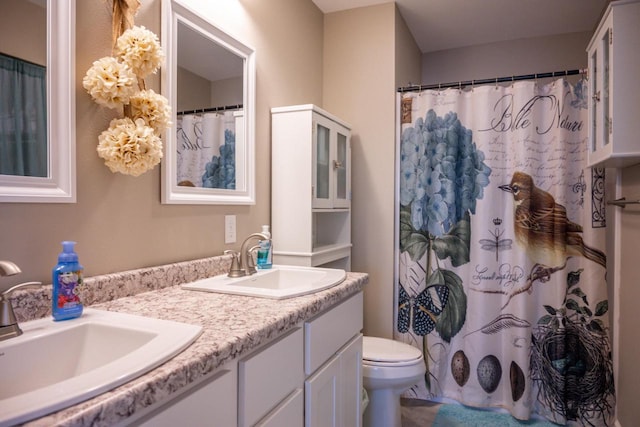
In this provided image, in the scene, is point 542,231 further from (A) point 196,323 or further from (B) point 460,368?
(A) point 196,323

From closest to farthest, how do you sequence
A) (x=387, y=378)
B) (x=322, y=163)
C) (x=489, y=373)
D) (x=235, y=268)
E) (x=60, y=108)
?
1. (x=60, y=108)
2. (x=235, y=268)
3. (x=387, y=378)
4. (x=322, y=163)
5. (x=489, y=373)

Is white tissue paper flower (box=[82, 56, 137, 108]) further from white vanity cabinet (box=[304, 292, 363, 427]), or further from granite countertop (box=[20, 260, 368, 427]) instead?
white vanity cabinet (box=[304, 292, 363, 427])

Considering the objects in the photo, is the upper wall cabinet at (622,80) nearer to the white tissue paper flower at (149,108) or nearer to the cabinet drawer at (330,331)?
the cabinet drawer at (330,331)

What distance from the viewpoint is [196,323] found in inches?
37.5

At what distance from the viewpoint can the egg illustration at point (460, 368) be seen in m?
2.38

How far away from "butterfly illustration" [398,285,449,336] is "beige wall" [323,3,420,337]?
0.25 ft

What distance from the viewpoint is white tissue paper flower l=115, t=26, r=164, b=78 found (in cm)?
114

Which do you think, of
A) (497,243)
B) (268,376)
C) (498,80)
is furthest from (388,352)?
(498,80)

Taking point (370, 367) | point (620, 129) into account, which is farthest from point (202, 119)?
point (620, 129)

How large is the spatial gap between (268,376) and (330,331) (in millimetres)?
395

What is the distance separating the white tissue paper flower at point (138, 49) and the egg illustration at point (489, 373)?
2305 millimetres

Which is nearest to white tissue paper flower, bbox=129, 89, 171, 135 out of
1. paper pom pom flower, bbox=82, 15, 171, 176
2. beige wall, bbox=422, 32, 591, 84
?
paper pom pom flower, bbox=82, 15, 171, 176

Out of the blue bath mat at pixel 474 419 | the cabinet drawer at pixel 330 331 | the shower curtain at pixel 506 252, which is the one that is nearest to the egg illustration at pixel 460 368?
the shower curtain at pixel 506 252

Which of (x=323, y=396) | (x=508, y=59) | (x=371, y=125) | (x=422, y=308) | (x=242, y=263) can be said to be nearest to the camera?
(x=323, y=396)
